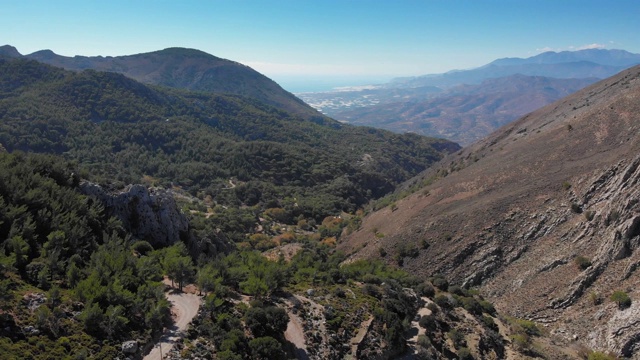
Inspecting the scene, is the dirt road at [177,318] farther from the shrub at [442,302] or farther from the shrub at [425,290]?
the shrub at [425,290]

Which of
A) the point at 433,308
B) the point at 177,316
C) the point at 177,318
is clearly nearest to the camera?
the point at 177,318

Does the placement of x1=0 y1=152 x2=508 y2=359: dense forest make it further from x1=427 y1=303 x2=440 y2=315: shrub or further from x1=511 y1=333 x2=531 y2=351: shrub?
x1=511 y1=333 x2=531 y2=351: shrub

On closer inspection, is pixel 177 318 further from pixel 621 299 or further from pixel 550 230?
pixel 550 230

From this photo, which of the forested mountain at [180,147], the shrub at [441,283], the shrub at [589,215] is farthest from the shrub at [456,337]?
the forested mountain at [180,147]

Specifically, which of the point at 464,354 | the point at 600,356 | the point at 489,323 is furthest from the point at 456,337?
the point at 600,356

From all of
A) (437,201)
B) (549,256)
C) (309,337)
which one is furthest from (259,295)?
(437,201)

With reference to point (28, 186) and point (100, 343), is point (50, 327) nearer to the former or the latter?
point (100, 343)
